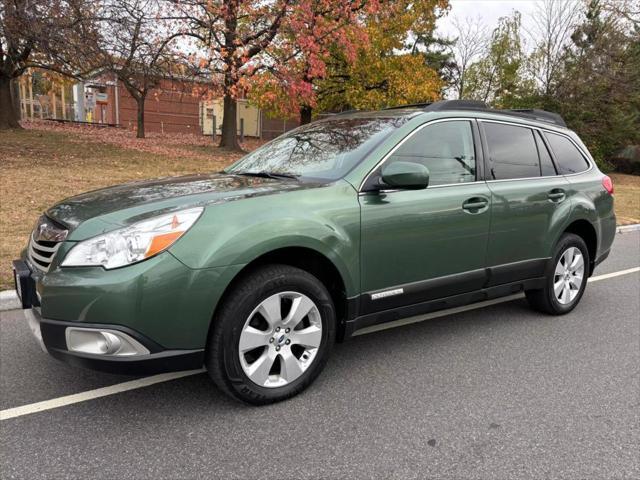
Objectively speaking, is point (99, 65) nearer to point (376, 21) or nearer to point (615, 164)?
point (376, 21)

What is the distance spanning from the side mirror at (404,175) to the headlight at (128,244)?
122 centimetres

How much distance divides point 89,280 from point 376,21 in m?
20.4

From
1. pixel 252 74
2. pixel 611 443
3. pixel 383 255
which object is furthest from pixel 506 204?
pixel 252 74

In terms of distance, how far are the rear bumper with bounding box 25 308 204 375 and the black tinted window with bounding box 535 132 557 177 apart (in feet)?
10.7

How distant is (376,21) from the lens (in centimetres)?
2062

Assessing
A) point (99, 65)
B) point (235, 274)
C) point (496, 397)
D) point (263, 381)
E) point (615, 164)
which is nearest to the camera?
point (235, 274)

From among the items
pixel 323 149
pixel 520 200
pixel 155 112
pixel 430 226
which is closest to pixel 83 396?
pixel 323 149

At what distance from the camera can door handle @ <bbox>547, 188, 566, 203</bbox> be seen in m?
4.33

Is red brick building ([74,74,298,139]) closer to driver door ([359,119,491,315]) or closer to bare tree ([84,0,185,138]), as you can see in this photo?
bare tree ([84,0,185,138])

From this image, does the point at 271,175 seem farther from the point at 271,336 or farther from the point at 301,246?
the point at 271,336

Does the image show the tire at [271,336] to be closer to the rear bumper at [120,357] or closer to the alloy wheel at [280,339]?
the alloy wheel at [280,339]

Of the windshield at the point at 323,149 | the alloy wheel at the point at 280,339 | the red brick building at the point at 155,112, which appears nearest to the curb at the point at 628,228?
the windshield at the point at 323,149

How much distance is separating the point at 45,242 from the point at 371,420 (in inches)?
79.5

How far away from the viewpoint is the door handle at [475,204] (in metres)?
3.68
